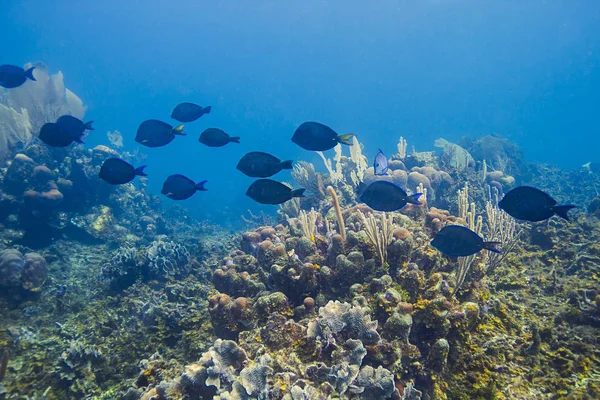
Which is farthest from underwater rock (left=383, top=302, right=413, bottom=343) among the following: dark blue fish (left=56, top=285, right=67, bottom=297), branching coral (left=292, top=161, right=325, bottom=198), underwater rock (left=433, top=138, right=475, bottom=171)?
underwater rock (left=433, top=138, right=475, bottom=171)

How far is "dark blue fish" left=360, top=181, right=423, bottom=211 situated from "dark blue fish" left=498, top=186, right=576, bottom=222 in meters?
0.92

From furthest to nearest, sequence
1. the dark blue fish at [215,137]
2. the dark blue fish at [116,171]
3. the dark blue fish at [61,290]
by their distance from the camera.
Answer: the dark blue fish at [61,290] < the dark blue fish at [215,137] < the dark blue fish at [116,171]

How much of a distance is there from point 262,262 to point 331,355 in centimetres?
203

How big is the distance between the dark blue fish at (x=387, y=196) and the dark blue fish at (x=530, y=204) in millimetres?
921

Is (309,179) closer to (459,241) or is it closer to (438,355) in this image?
(459,241)

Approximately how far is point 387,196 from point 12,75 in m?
8.08

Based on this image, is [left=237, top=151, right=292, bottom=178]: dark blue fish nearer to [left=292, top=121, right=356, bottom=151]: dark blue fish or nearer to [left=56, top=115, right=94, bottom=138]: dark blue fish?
[left=292, top=121, right=356, bottom=151]: dark blue fish

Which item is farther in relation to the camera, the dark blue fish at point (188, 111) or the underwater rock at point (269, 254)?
the dark blue fish at point (188, 111)

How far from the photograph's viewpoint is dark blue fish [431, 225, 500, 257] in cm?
295

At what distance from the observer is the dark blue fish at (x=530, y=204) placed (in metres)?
2.92

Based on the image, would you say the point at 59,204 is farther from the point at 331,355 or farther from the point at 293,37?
the point at 293,37

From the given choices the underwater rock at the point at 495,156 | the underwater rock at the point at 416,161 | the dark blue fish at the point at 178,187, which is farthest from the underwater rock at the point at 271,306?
the underwater rock at the point at 495,156

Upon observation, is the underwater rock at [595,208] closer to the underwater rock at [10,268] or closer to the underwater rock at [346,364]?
the underwater rock at [346,364]

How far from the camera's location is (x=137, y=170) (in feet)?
14.5
